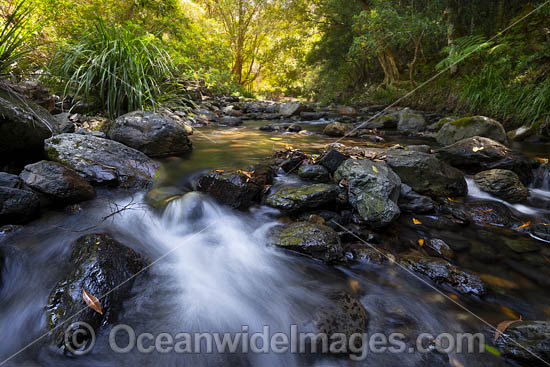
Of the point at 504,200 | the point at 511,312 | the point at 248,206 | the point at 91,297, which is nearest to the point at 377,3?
the point at 504,200

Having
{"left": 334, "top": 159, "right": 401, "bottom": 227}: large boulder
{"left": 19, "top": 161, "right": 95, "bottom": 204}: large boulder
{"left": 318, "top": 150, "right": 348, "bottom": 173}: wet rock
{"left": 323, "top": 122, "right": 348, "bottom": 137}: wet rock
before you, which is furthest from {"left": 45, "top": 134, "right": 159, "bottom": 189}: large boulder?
{"left": 323, "top": 122, "right": 348, "bottom": 137}: wet rock

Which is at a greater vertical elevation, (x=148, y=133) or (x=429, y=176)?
(x=148, y=133)

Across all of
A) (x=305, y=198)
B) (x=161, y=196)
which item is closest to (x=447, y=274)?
(x=305, y=198)

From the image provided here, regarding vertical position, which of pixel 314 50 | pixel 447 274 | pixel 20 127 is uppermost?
pixel 314 50

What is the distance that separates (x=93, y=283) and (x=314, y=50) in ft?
51.3

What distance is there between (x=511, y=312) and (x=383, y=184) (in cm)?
132

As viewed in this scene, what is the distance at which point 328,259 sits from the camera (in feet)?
6.75

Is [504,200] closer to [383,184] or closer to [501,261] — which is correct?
[501,261]

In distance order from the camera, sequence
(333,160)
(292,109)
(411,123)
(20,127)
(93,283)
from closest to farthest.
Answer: (93,283) < (20,127) < (333,160) < (411,123) < (292,109)

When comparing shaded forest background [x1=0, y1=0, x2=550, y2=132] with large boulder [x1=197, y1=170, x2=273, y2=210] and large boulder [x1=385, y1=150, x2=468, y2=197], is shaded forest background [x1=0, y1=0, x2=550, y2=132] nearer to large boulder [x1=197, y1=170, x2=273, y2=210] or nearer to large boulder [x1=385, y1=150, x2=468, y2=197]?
large boulder [x1=385, y1=150, x2=468, y2=197]

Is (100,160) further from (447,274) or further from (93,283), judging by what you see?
(447,274)

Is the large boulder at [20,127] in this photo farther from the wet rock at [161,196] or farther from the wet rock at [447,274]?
the wet rock at [447,274]

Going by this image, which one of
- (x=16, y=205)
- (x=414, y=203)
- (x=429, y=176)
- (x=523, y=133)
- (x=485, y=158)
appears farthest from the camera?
(x=523, y=133)

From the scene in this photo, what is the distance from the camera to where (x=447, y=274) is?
1.87 metres
